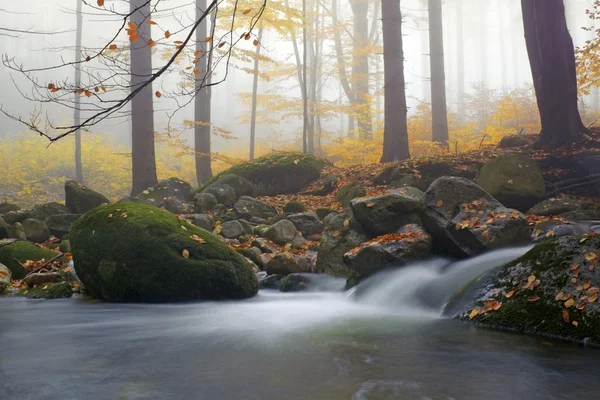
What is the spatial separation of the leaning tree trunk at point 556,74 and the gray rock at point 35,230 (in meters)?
10.3

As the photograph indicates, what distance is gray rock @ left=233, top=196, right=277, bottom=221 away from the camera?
1092 cm

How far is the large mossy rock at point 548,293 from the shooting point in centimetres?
409

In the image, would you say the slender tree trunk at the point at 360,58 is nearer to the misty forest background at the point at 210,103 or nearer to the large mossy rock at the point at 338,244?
the misty forest background at the point at 210,103

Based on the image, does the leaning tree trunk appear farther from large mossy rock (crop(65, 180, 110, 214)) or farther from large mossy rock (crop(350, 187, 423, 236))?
large mossy rock (crop(65, 180, 110, 214))

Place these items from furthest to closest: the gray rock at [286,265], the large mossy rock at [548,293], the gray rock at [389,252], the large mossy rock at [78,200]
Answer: the large mossy rock at [78,200] < the gray rock at [286,265] < the gray rock at [389,252] < the large mossy rock at [548,293]

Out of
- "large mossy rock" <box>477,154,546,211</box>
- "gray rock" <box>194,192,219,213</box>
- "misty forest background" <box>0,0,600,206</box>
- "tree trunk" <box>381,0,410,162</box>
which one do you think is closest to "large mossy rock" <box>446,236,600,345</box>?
"misty forest background" <box>0,0,600,206</box>

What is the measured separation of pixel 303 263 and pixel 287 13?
1059 centimetres

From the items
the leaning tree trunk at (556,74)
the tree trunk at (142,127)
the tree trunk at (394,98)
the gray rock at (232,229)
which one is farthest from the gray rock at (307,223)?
the leaning tree trunk at (556,74)

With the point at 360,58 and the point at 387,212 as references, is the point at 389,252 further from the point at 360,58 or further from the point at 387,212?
the point at 360,58

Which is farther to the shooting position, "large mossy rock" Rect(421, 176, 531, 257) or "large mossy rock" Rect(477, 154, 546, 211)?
"large mossy rock" Rect(477, 154, 546, 211)

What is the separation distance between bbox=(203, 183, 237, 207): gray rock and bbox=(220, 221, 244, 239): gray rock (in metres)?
1.99

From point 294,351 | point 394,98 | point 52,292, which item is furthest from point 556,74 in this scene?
point 52,292

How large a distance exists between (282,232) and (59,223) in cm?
456

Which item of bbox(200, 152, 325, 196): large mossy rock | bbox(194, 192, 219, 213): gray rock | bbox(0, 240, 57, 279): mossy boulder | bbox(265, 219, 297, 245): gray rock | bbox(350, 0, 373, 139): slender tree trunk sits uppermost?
bbox(350, 0, 373, 139): slender tree trunk
